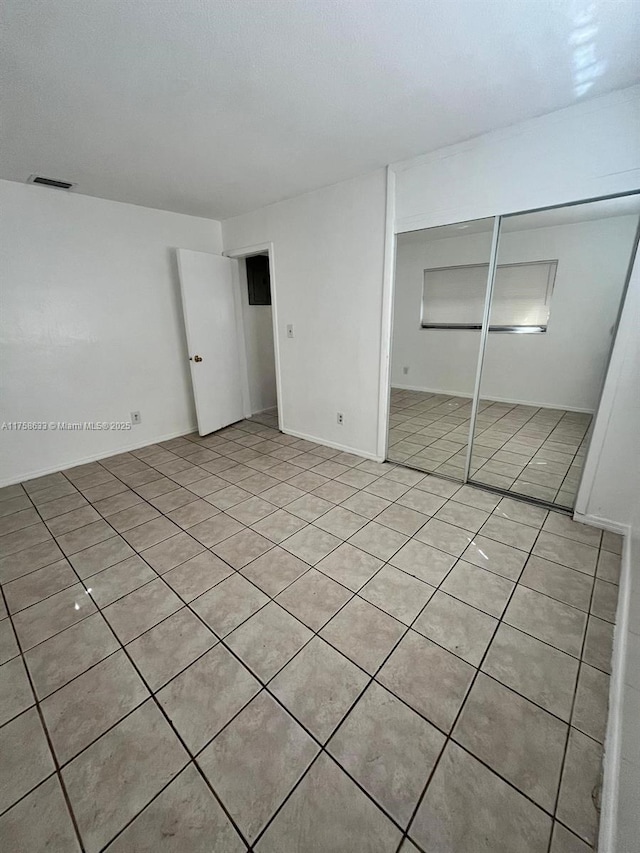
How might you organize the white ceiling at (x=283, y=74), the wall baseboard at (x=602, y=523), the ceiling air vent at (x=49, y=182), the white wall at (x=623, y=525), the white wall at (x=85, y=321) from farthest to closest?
1. the white wall at (x=85, y=321)
2. the ceiling air vent at (x=49, y=182)
3. the wall baseboard at (x=602, y=523)
4. the white ceiling at (x=283, y=74)
5. the white wall at (x=623, y=525)

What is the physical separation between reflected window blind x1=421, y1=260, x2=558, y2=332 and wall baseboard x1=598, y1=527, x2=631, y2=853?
11.9 feet

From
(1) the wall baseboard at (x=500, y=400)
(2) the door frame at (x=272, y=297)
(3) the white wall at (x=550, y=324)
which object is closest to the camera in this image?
(2) the door frame at (x=272, y=297)

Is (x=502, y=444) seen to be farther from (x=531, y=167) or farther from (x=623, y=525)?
(x=531, y=167)

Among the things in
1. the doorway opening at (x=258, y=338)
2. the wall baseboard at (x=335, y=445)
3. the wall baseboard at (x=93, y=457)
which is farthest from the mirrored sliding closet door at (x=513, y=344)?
the wall baseboard at (x=93, y=457)

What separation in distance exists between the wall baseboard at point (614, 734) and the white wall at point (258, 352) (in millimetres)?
4107

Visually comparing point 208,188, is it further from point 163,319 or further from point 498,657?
point 498,657

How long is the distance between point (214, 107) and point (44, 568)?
2.68m

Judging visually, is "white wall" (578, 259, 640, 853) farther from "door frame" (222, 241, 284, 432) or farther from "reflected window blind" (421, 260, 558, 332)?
"door frame" (222, 241, 284, 432)

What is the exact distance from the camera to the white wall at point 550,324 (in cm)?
391

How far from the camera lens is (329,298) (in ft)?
10.6

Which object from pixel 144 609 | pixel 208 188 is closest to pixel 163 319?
pixel 208 188

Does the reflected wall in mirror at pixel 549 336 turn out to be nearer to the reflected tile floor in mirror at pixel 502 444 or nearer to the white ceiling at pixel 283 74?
the reflected tile floor in mirror at pixel 502 444

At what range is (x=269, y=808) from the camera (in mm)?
1001

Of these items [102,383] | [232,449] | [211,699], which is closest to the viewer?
[211,699]
